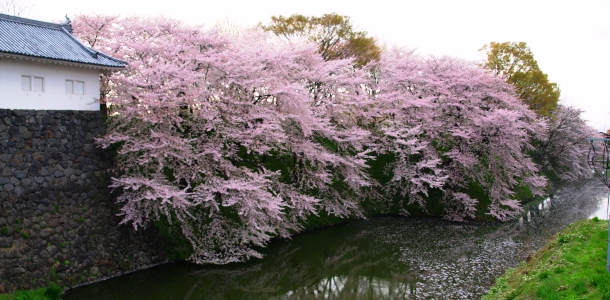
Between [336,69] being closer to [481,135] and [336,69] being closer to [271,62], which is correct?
[271,62]

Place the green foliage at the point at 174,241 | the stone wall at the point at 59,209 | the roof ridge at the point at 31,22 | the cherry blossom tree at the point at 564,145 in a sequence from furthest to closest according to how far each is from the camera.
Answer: the cherry blossom tree at the point at 564,145 < the green foliage at the point at 174,241 < the roof ridge at the point at 31,22 < the stone wall at the point at 59,209

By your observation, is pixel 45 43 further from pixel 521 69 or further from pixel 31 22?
pixel 521 69

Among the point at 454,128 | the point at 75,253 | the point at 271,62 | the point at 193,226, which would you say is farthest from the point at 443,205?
the point at 75,253

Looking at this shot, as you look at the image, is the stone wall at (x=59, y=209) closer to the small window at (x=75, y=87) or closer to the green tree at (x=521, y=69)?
the small window at (x=75, y=87)

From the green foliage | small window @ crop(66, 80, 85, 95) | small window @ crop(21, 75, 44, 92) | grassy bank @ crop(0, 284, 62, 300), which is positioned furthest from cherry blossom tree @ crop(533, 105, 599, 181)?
grassy bank @ crop(0, 284, 62, 300)

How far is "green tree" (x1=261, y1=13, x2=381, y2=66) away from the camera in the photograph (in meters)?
35.0

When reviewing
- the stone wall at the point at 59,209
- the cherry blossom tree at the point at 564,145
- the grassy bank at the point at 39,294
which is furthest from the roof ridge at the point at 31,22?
the cherry blossom tree at the point at 564,145

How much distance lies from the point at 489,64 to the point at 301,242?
83.9ft

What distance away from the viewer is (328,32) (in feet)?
116

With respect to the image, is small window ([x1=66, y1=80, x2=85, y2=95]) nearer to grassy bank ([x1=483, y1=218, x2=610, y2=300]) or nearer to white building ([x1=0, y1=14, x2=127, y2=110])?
white building ([x1=0, y1=14, x2=127, y2=110])

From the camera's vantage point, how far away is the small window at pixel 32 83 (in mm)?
14671

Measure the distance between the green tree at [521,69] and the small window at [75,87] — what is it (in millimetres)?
30766

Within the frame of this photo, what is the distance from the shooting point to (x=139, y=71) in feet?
56.8

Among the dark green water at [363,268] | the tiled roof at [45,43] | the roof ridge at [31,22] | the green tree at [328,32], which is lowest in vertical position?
the dark green water at [363,268]
